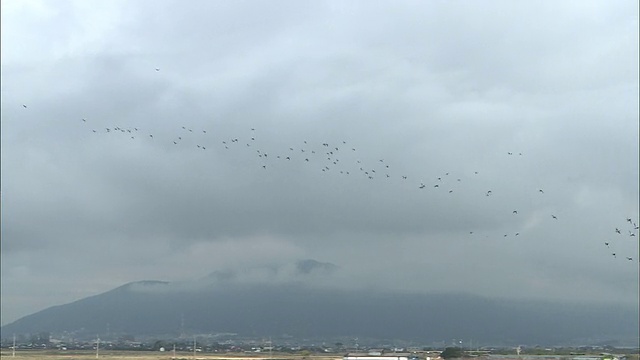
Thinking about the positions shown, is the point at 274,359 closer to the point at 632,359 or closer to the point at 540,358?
the point at 540,358

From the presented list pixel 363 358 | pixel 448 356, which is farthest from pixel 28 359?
pixel 448 356

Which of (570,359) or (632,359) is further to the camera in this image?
(632,359)

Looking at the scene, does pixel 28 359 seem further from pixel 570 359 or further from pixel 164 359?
pixel 570 359

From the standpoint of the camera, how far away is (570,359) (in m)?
110

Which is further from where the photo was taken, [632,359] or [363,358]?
[632,359]

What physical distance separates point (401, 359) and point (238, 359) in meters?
38.1

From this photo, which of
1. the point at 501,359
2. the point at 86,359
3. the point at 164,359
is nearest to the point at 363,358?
the point at 501,359

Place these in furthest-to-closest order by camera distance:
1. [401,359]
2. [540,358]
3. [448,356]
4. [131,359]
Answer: [131,359] → [448,356] → [540,358] → [401,359]

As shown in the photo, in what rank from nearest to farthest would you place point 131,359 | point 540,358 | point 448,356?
point 540,358 < point 448,356 < point 131,359

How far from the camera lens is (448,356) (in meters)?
123

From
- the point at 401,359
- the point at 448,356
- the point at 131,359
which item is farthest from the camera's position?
the point at 131,359

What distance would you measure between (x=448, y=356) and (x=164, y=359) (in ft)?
160

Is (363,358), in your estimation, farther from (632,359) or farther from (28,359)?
(28,359)

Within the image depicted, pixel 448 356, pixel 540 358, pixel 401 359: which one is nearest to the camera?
pixel 401 359
